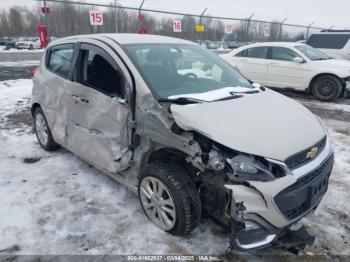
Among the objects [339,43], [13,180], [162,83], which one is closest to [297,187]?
[162,83]

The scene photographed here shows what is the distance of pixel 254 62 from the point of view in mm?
9539

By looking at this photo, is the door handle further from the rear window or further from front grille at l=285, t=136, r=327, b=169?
the rear window

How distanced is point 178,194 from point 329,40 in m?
11.8

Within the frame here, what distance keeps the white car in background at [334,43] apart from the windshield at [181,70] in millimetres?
9451

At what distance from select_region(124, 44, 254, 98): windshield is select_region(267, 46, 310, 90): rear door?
544cm

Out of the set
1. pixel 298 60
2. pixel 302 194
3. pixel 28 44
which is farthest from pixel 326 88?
pixel 28 44

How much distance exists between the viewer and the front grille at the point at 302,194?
2.28 metres

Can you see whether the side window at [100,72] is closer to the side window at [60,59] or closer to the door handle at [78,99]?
the door handle at [78,99]

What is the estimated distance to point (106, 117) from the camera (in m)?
3.27

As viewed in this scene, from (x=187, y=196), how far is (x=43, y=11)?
15.2m

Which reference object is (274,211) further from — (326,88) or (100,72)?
(326,88)

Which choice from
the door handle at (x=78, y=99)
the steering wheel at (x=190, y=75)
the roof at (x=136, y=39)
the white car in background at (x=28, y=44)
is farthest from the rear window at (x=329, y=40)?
the white car in background at (x=28, y=44)

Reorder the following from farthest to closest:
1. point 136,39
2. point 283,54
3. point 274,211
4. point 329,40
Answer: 1. point 329,40
2. point 283,54
3. point 136,39
4. point 274,211

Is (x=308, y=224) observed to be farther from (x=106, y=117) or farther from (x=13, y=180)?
(x=13, y=180)
